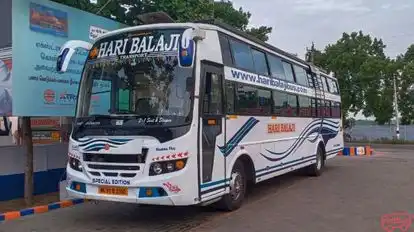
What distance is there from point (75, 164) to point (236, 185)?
297 centimetres

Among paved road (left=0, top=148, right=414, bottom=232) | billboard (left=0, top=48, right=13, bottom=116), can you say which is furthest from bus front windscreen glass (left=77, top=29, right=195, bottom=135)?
billboard (left=0, top=48, right=13, bottom=116)

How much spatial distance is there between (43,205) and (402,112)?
1591 inches

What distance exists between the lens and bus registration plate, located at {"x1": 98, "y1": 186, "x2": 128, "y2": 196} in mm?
7113

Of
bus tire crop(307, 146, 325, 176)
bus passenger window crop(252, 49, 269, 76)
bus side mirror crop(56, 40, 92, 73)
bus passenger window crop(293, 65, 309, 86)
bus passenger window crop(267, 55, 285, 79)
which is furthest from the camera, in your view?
bus tire crop(307, 146, 325, 176)

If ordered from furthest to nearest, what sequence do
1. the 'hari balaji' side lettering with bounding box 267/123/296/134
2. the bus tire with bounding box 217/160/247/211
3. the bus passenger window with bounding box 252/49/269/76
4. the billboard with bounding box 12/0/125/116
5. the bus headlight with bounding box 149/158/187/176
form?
the 'hari balaji' side lettering with bounding box 267/123/296/134, the bus passenger window with bounding box 252/49/269/76, the billboard with bounding box 12/0/125/116, the bus tire with bounding box 217/160/247/211, the bus headlight with bounding box 149/158/187/176

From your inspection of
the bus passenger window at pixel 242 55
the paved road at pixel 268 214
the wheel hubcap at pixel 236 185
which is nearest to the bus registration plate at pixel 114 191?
the paved road at pixel 268 214

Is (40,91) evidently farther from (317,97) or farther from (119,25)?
(317,97)

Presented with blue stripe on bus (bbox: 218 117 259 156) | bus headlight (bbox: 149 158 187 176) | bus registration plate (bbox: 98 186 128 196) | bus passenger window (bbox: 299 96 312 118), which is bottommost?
bus registration plate (bbox: 98 186 128 196)

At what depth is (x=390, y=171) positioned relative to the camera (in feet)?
51.0

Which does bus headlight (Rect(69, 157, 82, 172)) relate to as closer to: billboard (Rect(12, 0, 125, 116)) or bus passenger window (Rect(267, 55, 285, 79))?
billboard (Rect(12, 0, 125, 116))

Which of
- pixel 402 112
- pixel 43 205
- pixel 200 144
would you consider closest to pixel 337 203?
pixel 200 144

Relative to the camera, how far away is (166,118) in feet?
23.6

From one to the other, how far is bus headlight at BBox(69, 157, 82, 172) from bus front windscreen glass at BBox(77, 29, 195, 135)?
603mm

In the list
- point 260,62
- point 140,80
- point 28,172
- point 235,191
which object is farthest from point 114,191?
point 260,62
